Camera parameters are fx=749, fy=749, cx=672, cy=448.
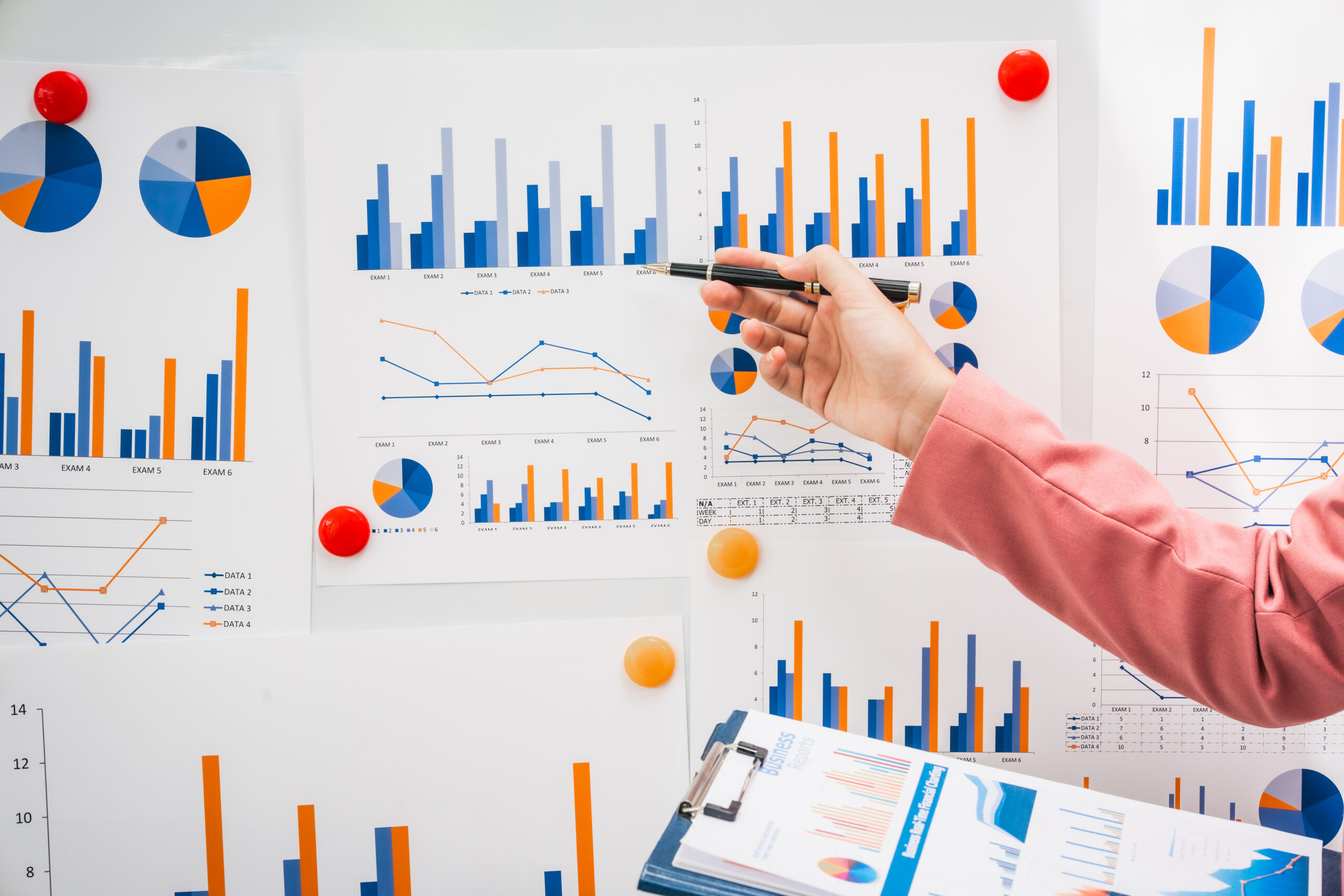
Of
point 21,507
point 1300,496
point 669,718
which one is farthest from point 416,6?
point 1300,496

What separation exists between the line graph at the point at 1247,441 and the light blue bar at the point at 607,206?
0.63m

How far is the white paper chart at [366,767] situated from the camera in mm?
836

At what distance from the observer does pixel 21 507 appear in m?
0.84

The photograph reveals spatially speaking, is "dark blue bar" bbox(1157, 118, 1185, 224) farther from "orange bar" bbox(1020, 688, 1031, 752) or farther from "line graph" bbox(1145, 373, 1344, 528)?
"orange bar" bbox(1020, 688, 1031, 752)

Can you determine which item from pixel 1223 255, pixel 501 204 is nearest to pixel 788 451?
pixel 501 204

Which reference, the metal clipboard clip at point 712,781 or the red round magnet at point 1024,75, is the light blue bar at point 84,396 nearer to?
the metal clipboard clip at point 712,781

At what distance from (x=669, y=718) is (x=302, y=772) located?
42cm

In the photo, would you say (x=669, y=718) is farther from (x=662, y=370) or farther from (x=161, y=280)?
(x=161, y=280)

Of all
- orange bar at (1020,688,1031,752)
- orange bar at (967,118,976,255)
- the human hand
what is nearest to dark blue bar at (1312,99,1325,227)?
orange bar at (967,118,976,255)

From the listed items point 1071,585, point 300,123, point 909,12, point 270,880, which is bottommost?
point 270,880

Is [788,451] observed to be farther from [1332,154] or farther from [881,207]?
[1332,154]

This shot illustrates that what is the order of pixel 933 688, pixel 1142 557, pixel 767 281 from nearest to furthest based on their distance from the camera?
pixel 1142 557 → pixel 767 281 → pixel 933 688

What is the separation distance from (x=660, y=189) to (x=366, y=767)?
0.73m

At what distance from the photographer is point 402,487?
843 mm
